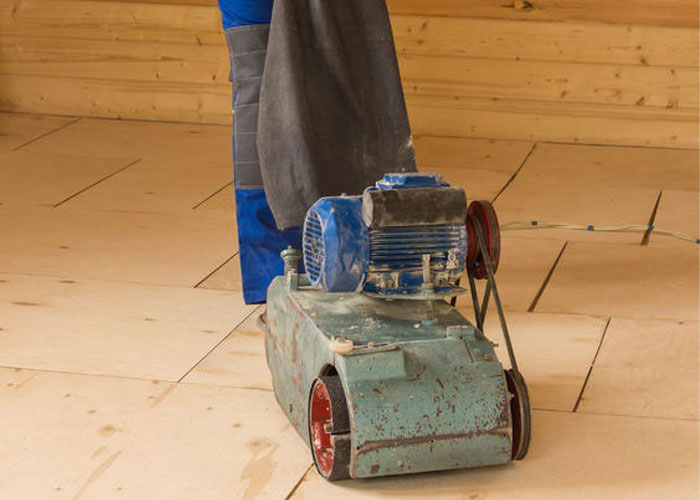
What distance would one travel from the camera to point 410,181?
2.22 metres

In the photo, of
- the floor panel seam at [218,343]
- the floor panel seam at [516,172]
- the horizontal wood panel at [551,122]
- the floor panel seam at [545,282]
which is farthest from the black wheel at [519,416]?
the horizontal wood panel at [551,122]

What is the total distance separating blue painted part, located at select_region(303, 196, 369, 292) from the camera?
2174mm

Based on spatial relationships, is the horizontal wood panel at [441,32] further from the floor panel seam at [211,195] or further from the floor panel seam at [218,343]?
the floor panel seam at [218,343]

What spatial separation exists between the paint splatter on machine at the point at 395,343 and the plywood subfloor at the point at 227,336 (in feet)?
0.29

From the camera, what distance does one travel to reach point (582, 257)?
11.3 ft

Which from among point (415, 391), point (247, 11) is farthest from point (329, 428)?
point (247, 11)

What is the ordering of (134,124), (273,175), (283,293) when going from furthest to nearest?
(134,124) < (273,175) < (283,293)

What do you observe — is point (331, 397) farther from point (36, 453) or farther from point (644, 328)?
point (644, 328)

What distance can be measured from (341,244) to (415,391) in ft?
0.97

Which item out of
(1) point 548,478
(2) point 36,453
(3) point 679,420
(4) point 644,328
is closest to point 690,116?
(4) point 644,328

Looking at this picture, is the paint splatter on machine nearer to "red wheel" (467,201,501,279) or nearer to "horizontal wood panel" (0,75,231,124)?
"red wheel" (467,201,501,279)

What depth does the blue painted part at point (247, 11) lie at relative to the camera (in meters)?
2.70

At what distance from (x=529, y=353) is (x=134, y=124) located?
2.85m

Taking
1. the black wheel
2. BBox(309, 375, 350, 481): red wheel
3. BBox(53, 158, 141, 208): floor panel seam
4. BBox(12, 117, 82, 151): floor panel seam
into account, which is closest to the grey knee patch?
BBox(309, 375, 350, 481): red wheel
